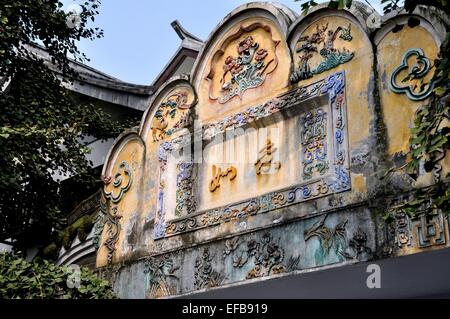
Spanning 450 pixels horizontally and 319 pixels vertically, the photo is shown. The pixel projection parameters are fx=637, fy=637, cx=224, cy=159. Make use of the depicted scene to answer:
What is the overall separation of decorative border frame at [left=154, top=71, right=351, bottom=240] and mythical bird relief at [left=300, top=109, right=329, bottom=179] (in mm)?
136

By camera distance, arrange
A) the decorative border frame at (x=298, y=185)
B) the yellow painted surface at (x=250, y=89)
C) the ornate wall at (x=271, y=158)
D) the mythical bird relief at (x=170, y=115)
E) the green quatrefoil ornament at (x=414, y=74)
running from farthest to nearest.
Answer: the mythical bird relief at (x=170, y=115), the yellow painted surface at (x=250, y=89), the decorative border frame at (x=298, y=185), the ornate wall at (x=271, y=158), the green quatrefoil ornament at (x=414, y=74)

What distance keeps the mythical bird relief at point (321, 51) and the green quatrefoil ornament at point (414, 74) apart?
749mm

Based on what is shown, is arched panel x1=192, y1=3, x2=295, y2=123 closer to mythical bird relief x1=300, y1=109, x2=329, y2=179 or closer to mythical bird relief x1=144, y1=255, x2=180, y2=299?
mythical bird relief x1=300, y1=109, x2=329, y2=179

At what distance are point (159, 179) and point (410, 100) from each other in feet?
13.9

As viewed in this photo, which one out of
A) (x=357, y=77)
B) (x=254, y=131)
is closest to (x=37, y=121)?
(x=254, y=131)

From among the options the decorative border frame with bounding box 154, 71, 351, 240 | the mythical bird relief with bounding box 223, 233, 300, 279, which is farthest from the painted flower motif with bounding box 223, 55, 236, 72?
the mythical bird relief with bounding box 223, 233, 300, 279

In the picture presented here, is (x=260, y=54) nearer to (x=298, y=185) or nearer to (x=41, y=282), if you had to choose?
(x=298, y=185)

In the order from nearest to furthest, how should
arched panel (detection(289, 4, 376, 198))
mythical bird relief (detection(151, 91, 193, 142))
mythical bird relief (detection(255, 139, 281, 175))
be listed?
arched panel (detection(289, 4, 376, 198)), mythical bird relief (detection(255, 139, 281, 175)), mythical bird relief (detection(151, 91, 193, 142))

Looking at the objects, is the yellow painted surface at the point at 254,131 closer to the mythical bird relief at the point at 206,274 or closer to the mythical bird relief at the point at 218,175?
the mythical bird relief at the point at 218,175

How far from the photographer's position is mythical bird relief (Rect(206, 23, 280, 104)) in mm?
8641

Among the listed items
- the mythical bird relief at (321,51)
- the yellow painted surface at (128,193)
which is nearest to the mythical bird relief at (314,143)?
the mythical bird relief at (321,51)

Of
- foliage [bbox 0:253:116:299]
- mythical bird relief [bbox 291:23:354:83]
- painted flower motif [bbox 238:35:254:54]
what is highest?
painted flower motif [bbox 238:35:254:54]

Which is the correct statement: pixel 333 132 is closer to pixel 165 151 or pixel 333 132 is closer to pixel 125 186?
pixel 165 151

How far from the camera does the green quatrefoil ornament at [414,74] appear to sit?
669 cm
